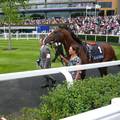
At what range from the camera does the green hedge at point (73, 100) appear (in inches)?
167

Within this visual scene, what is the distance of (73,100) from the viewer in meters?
4.30

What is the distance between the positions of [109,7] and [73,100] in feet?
290

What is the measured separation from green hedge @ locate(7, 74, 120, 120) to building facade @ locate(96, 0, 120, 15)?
8552 centimetres

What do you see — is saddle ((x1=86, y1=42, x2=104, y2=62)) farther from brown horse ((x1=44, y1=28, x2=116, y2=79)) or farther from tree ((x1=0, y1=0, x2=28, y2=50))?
tree ((x1=0, y1=0, x2=28, y2=50))

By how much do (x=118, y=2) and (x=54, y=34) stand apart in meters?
80.3

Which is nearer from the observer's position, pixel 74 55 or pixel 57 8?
pixel 74 55

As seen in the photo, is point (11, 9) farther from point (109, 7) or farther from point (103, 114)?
point (109, 7)

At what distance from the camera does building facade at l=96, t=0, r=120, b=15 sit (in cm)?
8975

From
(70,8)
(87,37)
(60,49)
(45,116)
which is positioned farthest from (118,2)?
(45,116)

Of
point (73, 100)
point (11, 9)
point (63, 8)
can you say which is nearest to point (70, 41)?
point (73, 100)

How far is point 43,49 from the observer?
11383mm

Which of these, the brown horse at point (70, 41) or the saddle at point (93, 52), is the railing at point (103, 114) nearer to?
the brown horse at point (70, 41)

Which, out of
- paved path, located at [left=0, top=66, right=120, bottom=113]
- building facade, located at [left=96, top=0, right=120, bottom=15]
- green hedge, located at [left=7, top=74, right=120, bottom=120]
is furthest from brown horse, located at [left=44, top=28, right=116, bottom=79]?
building facade, located at [left=96, top=0, right=120, bottom=15]

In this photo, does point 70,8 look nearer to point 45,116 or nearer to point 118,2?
point 118,2
